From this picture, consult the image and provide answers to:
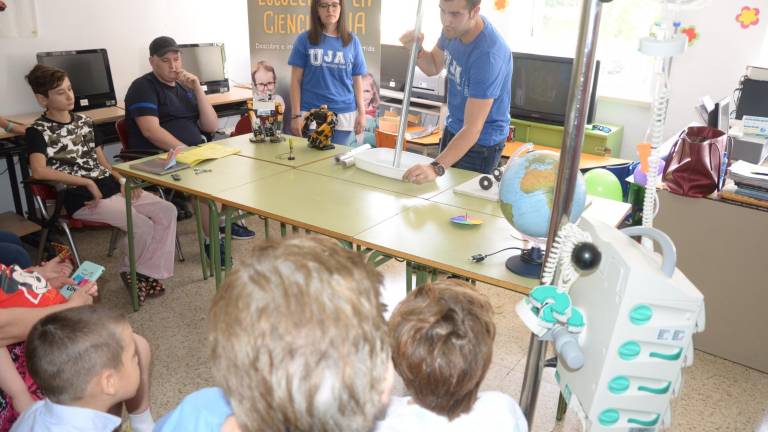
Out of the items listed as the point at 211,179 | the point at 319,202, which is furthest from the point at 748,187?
the point at 211,179

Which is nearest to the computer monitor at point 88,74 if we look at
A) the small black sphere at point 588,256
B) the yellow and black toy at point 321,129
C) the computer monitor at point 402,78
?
the yellow and black toy at point 321,129

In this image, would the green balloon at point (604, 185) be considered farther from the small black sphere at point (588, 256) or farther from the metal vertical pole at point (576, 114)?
the small black sphere at point (588, 256)

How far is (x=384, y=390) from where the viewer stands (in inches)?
29.9

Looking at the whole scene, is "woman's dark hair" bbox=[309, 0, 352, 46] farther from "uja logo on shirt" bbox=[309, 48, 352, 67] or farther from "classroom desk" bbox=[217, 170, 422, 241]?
"classroom desk" bbox=[217, 170, 422, 241]

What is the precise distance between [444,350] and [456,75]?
1.85 meters

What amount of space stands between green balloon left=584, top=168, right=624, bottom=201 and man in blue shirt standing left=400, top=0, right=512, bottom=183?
671 millimetres

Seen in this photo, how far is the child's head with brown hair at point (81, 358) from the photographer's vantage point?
1.48m

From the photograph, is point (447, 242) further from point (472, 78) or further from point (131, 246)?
point (131, 246)

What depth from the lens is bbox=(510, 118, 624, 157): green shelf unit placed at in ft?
14.6

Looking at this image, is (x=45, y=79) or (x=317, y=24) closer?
(x=45, y=79)

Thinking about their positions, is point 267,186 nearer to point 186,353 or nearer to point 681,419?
point 186,353

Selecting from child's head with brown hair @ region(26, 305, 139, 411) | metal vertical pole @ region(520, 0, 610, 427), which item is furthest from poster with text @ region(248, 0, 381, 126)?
metal vertical pole @ region(520, 0, 610, 427)

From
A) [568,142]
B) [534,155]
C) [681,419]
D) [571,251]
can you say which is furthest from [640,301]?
[681,419]

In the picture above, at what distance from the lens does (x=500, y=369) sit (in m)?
2.62
